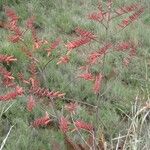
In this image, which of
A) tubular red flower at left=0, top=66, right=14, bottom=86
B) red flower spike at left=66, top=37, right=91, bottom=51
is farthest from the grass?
red flower spike at left=66, top=37, right=91, bottom=51

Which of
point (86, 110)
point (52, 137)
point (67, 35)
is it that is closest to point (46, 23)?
point (67, 35)

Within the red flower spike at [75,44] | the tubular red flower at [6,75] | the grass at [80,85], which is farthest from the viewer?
the grass at [80,85]

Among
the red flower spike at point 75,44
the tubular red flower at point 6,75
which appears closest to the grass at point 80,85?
the tubular red flower at point 6,75

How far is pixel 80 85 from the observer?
5617 mm

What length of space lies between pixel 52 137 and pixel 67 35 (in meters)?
2.60

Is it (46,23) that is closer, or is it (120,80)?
(120,80)

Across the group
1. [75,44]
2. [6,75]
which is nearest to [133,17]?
[75,44]

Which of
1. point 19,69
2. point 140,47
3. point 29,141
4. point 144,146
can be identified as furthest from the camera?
point 140,47

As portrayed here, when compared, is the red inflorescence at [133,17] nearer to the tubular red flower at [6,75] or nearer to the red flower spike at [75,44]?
→ the red flower spike at [75,44]

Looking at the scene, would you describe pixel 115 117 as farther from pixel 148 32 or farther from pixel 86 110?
pixel 148 32

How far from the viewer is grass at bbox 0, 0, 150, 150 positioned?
427cm

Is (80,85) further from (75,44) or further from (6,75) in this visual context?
(75,44)

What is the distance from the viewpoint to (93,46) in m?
6.53

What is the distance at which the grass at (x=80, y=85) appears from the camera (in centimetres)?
427
